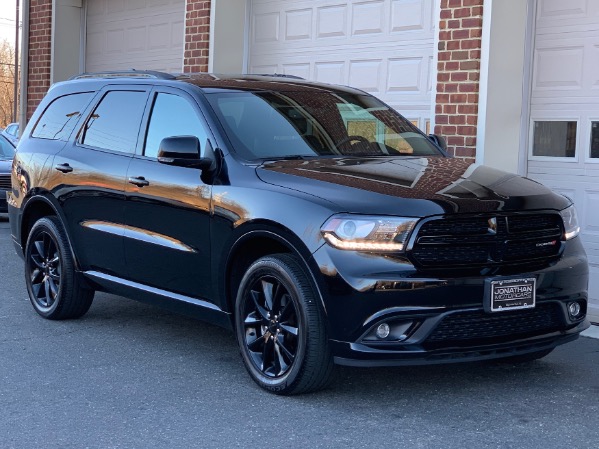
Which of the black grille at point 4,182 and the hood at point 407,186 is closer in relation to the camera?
the hood at point 407,186

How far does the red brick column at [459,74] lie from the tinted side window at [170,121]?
3269mm

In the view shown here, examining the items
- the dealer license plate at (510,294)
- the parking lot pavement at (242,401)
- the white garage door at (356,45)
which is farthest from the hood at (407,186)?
the white garage door at (356,45)

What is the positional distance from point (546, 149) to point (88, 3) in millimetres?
9007

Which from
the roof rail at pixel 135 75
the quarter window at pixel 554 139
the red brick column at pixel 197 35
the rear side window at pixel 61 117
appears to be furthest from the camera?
the red brick column at pixel 197 35

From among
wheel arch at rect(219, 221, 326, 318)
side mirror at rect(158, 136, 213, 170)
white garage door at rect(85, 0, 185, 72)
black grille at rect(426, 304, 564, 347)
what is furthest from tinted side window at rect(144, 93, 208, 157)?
white garage door at rect(85, 0, 185, 72)

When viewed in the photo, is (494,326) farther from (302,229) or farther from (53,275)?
(53,275)

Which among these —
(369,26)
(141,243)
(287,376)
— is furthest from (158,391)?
(369,26)

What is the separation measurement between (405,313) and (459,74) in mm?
4475

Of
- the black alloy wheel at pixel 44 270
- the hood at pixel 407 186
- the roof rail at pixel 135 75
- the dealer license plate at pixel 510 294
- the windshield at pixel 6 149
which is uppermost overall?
the roof rail at pixel 135 75

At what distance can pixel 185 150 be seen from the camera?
6.17 m

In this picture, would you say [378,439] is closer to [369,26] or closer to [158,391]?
[158,391]

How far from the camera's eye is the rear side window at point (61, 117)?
7.92 m

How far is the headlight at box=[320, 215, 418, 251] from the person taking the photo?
529cm

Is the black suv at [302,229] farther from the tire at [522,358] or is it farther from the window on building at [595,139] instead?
the window on building at [595,139]
